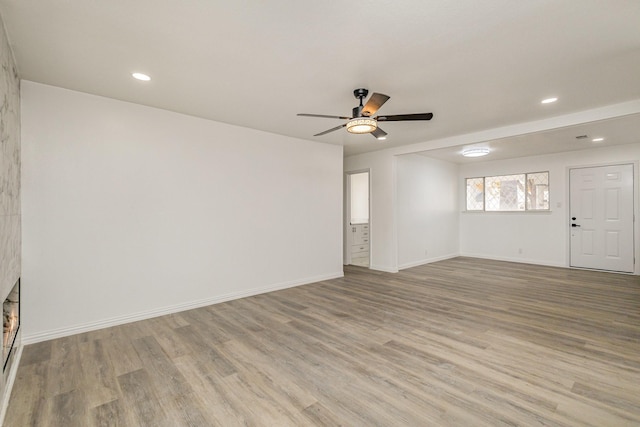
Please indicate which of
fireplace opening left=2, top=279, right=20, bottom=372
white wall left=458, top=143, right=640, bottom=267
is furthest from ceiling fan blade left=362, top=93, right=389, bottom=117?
white wall left=458, top=143, right=640, bottom=267

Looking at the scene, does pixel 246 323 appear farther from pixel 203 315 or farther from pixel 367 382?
pixel 367 382

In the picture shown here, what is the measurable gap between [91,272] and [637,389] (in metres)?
4.88

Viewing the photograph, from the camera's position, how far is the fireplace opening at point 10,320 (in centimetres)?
217

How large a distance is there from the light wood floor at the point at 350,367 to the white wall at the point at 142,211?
0.37m

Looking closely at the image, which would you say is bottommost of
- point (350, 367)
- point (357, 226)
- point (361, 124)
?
point (350, 367)

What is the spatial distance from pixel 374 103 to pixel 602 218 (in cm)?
627

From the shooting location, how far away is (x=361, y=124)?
3027mm

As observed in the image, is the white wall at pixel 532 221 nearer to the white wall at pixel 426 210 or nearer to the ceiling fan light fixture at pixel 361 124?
the white wall at pixel 426 210

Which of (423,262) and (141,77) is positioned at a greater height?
(141,77)

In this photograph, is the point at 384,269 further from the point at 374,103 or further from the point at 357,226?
the point at 374,103

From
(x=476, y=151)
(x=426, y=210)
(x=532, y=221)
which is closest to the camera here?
(x=476, y=151)

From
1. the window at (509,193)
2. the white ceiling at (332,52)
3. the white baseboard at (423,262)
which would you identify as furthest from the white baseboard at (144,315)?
the window at (509,193)

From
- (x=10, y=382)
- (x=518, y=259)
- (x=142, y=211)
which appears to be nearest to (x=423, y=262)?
(x=518, y=259)

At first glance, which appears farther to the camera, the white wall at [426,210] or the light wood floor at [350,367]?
the white wall at [426,210]
